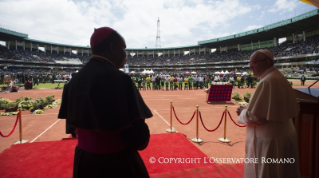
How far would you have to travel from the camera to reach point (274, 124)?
2.13 metres

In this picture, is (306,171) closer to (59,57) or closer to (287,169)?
(287,169)

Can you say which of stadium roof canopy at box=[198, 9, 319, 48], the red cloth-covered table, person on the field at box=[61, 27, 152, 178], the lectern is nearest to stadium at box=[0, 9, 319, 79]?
stadium roof canopy at box=[198, 9, 319, 48]

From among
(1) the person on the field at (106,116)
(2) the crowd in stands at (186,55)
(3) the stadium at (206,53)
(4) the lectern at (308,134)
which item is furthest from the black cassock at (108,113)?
(2) the crowd in stands at (186,55)

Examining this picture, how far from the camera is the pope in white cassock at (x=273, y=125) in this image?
2.06 meters

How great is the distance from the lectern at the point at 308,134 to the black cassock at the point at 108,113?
8.30ft

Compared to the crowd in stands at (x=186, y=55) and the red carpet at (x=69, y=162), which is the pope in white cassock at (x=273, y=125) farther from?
the crowd in stands at (x=186, y=55)

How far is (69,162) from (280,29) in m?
55.8

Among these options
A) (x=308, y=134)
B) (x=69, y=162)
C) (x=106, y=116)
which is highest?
(x=106, y=116)

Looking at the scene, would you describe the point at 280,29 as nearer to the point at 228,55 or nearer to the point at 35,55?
the point at 228,55

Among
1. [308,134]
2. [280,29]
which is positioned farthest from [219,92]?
[280,29]

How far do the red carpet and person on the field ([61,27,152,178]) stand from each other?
2060 millimetres

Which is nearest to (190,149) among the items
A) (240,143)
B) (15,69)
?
(240,143)

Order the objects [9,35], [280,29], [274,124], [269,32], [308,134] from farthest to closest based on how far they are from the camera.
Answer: [9,35]
[269,32]
[280,29]
[308,134]
[274,124]

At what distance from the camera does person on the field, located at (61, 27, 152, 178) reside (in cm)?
115
